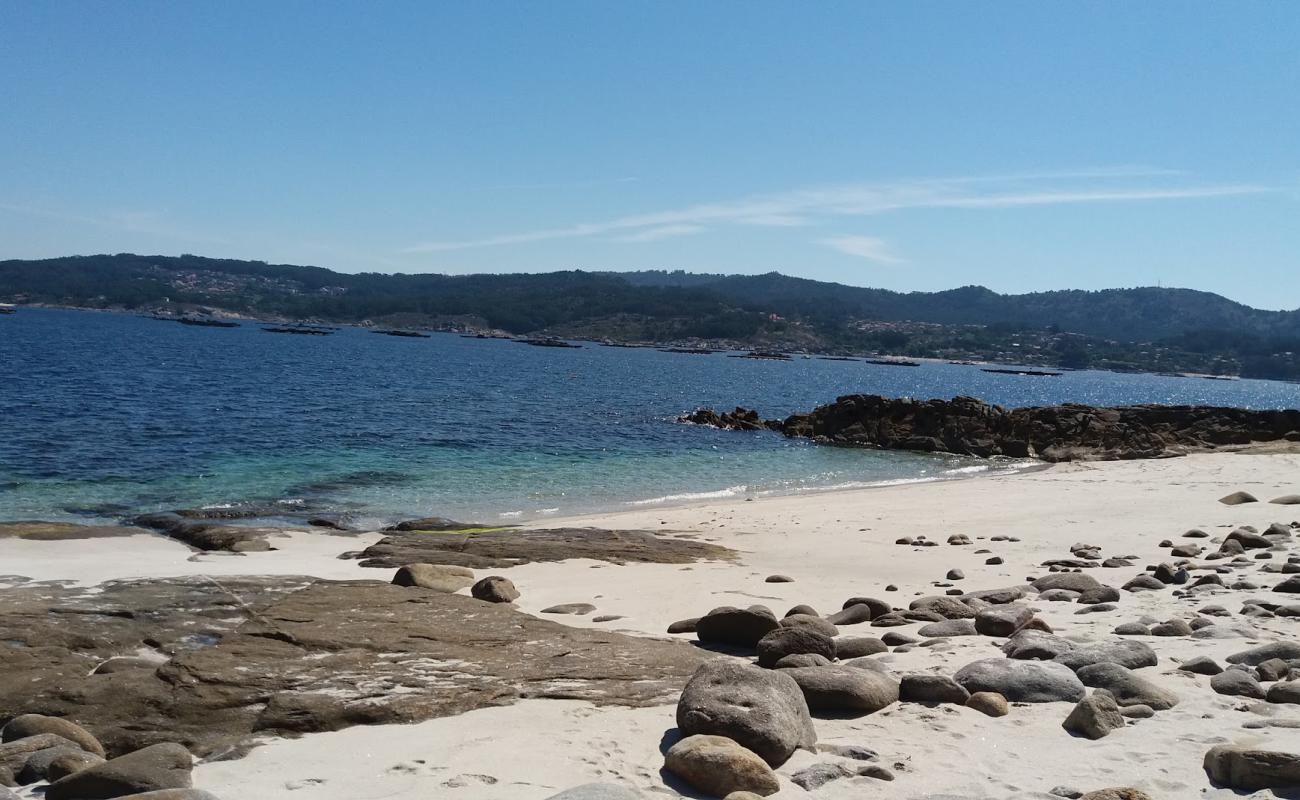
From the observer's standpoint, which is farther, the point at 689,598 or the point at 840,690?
the point at 689,598

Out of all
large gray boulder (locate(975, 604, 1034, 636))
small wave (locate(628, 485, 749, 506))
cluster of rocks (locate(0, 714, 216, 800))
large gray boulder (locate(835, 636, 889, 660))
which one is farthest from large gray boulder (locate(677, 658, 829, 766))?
small wave (locate(628, 485, 749, 506))

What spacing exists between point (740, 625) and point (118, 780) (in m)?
5.53

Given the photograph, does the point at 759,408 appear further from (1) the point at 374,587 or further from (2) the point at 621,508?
(1) the point at 374,587

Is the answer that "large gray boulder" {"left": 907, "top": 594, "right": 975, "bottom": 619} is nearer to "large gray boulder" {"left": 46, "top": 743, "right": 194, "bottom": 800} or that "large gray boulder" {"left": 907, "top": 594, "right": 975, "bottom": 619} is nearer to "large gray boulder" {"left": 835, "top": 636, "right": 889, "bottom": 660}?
"large gray boulder" {"left": 835, "top": 636, "right": 889, "bottom": 660}

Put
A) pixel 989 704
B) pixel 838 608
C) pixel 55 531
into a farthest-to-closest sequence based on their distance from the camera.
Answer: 1. pixel 55 531
2. pixel 838 608
3. pixel 989 704

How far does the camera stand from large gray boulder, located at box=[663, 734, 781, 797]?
5457mm

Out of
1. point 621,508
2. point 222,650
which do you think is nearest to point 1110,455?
point 621,508

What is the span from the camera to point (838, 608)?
37.2ft

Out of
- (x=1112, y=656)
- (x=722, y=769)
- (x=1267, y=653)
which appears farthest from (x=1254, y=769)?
(x=722, y=769)

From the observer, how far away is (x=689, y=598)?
11883 millimetres

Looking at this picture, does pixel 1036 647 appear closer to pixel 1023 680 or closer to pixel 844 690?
pixel 1023 680

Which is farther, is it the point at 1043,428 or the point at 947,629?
the point at 1043,428

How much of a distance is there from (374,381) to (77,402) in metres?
26.2

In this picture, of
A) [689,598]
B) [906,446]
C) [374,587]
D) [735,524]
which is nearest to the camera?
[374,587]
